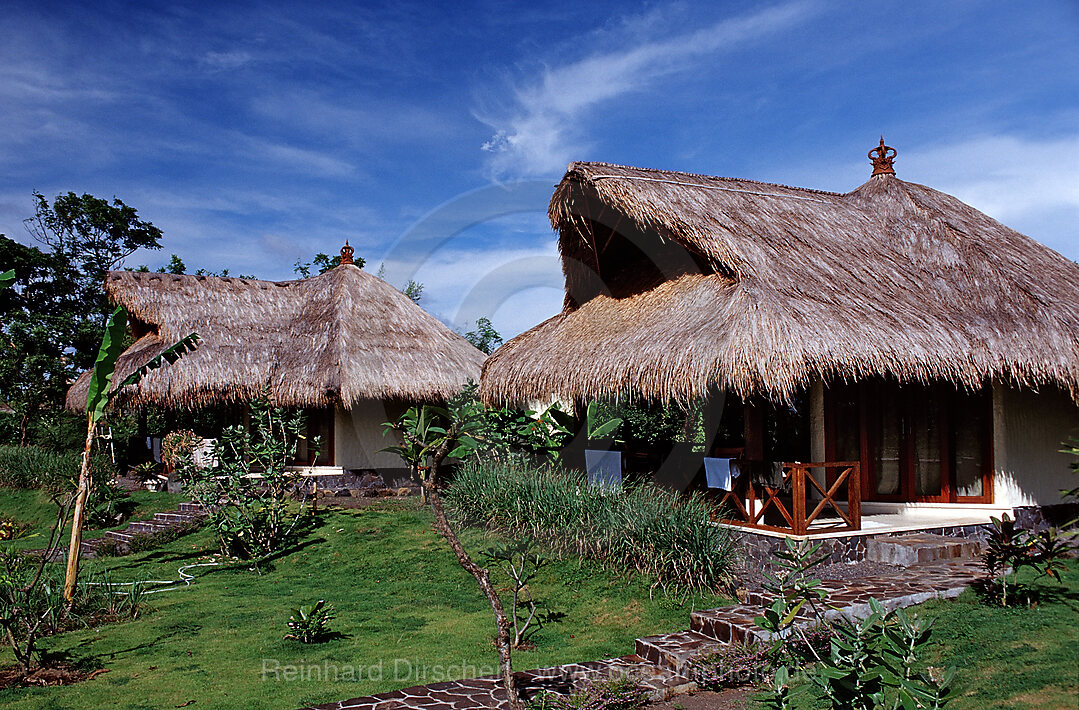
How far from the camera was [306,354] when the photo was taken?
14.2 meters

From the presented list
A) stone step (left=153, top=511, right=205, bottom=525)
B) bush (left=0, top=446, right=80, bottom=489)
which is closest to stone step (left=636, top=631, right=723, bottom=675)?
stone step (left=153, top=511, right=205, bottom=525)

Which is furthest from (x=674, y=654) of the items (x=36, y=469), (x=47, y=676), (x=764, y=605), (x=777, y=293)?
(x=36, y=469)

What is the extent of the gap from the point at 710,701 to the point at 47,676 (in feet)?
14.2

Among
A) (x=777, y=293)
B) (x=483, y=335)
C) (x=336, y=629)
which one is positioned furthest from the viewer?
(x=483, y=335)

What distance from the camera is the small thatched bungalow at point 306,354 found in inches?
538

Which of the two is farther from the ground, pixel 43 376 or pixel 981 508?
pixel 43 376

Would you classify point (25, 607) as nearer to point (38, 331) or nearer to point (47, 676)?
point (47, 676)

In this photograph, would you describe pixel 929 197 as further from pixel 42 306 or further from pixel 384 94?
pixel 42 306

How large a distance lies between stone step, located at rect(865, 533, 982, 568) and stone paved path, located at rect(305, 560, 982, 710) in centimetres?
19

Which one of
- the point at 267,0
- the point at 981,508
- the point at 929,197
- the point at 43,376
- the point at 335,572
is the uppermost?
the point at 267,0

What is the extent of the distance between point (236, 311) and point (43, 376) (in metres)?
7.50

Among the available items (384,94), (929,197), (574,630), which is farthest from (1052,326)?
(384,94)

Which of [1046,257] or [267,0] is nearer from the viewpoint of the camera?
[267,0]

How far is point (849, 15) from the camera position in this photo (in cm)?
821
